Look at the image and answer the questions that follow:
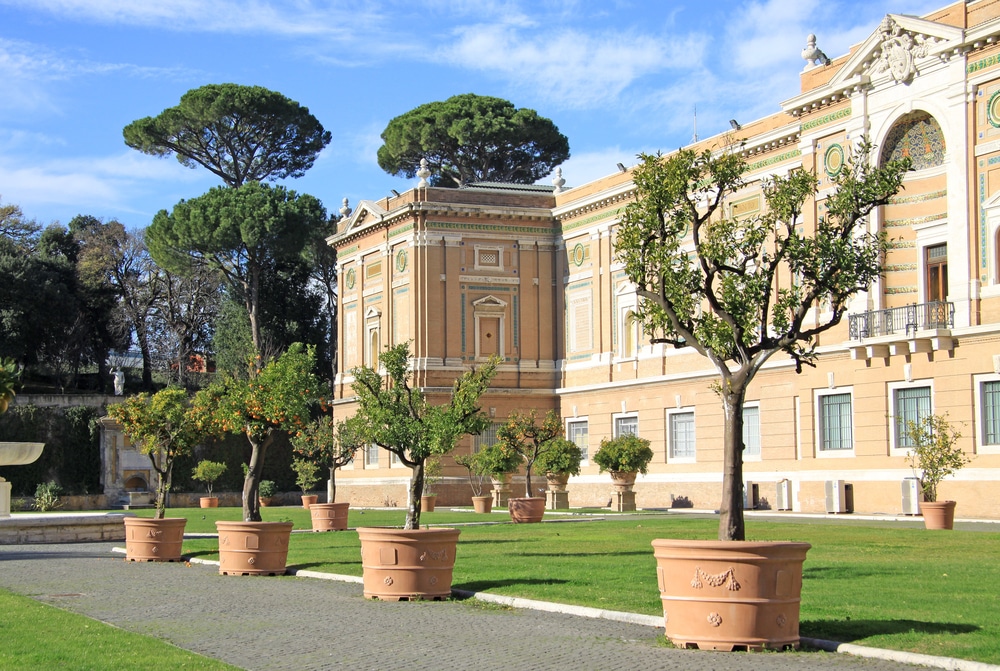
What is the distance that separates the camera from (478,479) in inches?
1948

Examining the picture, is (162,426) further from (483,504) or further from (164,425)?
(483,504)

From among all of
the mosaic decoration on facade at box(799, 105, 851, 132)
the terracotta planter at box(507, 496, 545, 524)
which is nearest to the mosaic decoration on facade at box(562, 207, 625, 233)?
the mosaic decoration on facade at box(799, 105, 851, 132)

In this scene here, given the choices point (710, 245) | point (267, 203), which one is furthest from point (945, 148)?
point (267, 203)

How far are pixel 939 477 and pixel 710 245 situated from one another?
15.2 metres

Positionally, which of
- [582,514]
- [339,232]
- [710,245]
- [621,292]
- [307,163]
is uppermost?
[307,163]

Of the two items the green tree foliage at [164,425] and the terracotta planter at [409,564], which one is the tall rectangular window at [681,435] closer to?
the green tree foliage at [164,425]

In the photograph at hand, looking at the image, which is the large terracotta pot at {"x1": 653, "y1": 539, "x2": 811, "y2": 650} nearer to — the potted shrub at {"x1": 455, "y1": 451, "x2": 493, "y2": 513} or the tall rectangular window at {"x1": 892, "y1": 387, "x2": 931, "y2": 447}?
the tall rectangular window at {"x1": 892, "y1": 387, "x2": 931, "y2": 447}

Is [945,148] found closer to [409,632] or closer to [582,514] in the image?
[582,514]

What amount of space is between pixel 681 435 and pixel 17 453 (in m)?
22.1

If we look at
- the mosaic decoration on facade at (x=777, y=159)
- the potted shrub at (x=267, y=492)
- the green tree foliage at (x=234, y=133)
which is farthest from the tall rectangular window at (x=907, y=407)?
the green tree foliage at (x=234, y=133)

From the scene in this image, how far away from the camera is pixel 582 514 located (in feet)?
124

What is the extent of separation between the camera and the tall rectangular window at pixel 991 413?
99.5 ft

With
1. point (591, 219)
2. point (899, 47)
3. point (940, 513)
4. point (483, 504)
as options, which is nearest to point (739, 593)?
point (940, 513)

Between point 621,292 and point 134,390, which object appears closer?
point 621,292
